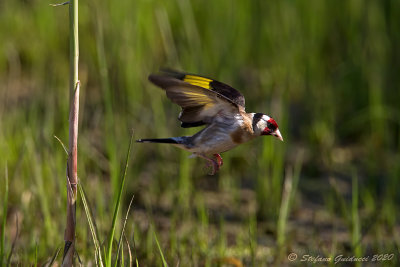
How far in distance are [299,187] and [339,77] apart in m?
0.88

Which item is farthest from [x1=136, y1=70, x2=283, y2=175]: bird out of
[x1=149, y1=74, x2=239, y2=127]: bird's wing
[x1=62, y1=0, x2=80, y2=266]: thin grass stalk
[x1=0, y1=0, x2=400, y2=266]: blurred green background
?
[x1=0, y1=0, x2=400, y2=266]: blurred green background

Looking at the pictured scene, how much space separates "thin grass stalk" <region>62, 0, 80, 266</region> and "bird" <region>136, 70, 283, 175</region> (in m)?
0.23

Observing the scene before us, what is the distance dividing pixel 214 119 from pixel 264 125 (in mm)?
132

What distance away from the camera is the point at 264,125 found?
153cm

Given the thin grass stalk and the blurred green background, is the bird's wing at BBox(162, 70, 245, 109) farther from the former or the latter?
the blurred green background

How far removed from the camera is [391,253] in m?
2.57

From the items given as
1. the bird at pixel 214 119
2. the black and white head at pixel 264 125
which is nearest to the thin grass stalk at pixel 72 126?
the bird at pixel 214 119

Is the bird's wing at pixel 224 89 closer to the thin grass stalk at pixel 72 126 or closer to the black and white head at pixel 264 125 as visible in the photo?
the black and white head at pixel 264 125

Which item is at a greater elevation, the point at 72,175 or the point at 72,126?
the point at 72,126

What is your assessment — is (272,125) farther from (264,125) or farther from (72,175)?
(72,175)

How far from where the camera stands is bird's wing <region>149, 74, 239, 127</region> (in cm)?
145

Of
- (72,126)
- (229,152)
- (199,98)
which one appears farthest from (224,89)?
(229,152)

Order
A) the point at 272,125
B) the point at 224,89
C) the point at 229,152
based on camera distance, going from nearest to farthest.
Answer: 1. the point at 272,125
2. the point at 224,89
3. the point at 229,152

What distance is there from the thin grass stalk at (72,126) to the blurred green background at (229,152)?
0.79 metres
